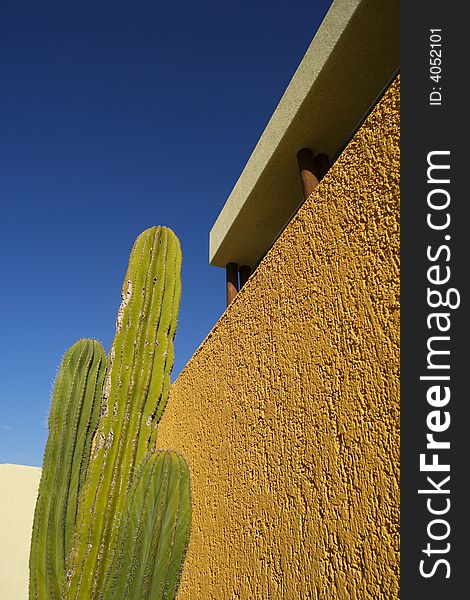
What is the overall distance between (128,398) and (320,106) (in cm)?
270

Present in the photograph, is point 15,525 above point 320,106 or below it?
below

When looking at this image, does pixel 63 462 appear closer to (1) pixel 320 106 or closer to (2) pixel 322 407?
(2) pixel 322 407

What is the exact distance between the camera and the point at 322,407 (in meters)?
1.88

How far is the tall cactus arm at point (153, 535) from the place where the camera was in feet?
8.68

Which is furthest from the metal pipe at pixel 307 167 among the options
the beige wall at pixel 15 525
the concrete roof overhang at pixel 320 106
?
the beige wall at pixel 15 525

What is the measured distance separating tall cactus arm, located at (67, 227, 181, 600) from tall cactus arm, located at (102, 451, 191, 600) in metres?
0.21

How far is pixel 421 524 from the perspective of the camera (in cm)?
→ 127

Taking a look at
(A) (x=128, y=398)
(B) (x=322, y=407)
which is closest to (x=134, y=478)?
(A) (x=128, y=398)

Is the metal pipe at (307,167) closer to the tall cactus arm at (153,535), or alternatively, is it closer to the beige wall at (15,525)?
the tall cactus arm at (153,535)

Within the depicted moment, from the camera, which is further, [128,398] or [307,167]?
[307,167]

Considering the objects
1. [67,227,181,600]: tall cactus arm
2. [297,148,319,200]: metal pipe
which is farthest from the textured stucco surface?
[297,148,319,200]: metal pipe

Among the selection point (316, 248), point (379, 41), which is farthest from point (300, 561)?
point (379, 41)

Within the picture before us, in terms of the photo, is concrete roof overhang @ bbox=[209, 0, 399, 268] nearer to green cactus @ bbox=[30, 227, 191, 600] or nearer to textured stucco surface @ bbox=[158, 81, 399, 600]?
green cactus @ bbox=[30, 227, 191, 600]

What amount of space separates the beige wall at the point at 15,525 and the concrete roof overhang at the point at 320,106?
1110cm
